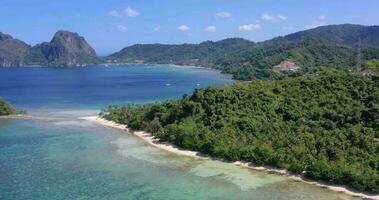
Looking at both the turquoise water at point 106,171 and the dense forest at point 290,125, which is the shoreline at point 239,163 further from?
the turquoise water at point 106,171

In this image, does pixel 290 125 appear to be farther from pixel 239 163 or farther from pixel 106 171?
pixel 106 171

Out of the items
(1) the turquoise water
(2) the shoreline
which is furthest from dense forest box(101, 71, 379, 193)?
(1) the turquoise water

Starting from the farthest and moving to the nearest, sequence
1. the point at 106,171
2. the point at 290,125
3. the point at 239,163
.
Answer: the point at 290,125, the point at 239,163, the point at 106,171

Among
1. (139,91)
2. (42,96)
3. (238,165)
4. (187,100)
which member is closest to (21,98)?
(42,96)

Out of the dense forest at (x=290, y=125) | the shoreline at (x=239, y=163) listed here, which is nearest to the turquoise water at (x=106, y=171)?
the shoreline at (x=239, y=163)

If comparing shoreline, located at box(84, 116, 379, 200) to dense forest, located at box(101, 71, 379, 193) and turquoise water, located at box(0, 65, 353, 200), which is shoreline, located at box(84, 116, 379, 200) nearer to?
dense forest, located at box(101, 71, 379, 193)

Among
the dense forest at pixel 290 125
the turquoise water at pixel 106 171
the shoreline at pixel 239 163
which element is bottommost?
the turquoise water at pixel 106 171

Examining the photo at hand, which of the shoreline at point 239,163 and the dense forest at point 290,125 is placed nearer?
the shoreline at point 239,163

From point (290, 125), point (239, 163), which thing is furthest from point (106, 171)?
point (290, 125)
